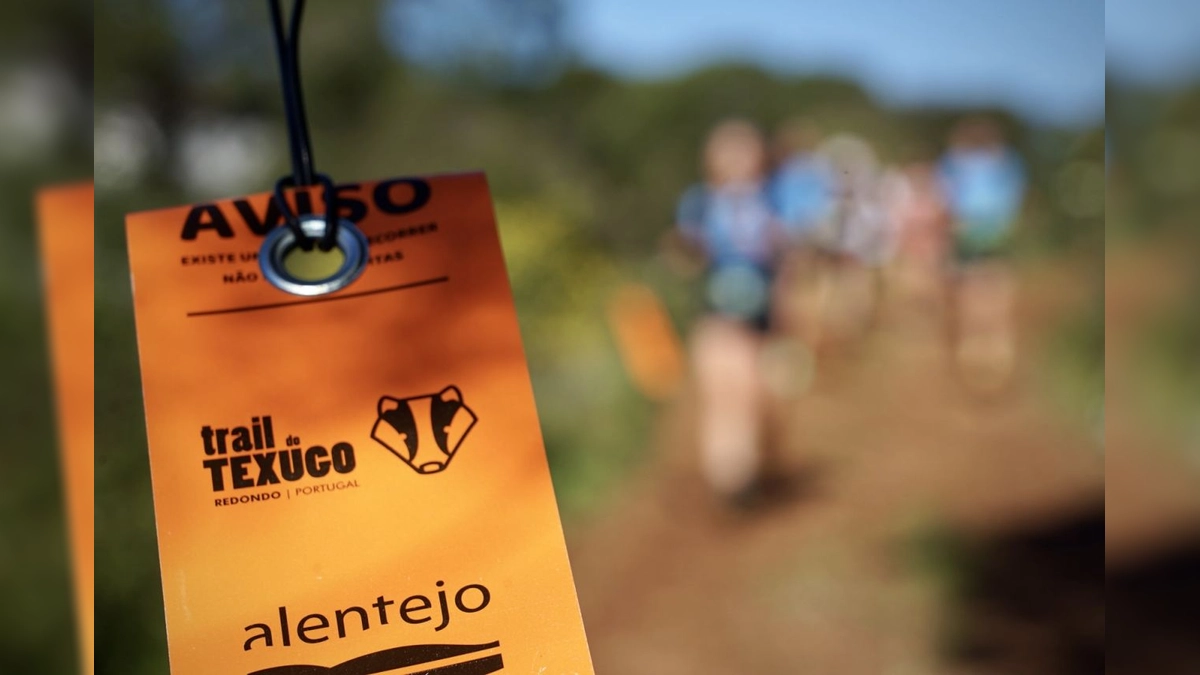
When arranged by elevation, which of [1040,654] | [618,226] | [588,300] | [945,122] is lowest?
[1040,654]

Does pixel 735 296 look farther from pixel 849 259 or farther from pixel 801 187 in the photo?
pixel 849 259

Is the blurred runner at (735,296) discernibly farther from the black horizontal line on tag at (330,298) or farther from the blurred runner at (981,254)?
the black horizontal line on tag at (330,298)

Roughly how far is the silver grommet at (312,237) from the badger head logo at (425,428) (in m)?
0.06

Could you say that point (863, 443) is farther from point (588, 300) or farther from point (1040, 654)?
point (1040, 654)

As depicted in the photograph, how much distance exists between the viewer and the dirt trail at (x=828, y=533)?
229cm

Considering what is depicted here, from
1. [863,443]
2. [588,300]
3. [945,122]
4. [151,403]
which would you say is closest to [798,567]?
[863,443]

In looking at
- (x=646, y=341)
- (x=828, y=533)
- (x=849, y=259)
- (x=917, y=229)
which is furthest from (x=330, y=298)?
(x=849, y=259)

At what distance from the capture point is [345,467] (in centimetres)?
37

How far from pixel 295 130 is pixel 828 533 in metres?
2.63

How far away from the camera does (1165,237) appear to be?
0.43 m

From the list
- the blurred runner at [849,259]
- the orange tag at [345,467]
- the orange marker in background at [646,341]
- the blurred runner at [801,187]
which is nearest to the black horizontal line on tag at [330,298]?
the orange tag at [345,467]

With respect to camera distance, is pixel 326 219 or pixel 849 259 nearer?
pixel 326 219

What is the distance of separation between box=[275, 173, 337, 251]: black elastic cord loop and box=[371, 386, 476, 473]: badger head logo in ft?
0.26

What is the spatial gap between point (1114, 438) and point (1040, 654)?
6.63ft
